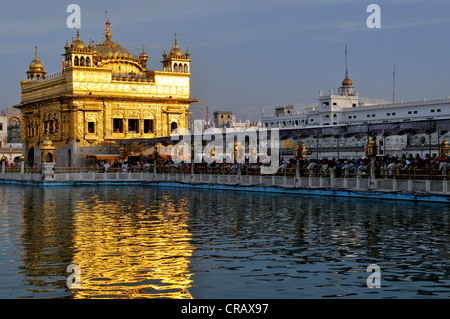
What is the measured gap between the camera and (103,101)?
5275cm

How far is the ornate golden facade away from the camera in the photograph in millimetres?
51781

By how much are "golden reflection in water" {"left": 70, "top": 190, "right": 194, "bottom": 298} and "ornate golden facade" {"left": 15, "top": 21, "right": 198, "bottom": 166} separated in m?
31.4

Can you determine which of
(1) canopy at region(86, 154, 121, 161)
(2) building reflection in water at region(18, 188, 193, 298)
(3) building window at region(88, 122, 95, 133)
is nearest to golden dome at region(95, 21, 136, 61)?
(3) building window at region(88, 122, 95, 133)

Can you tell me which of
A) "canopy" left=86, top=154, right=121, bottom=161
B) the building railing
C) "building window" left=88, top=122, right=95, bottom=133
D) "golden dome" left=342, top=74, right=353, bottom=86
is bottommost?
the building railing

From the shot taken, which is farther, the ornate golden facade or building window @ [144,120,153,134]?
building window @ [144,120,153,134]

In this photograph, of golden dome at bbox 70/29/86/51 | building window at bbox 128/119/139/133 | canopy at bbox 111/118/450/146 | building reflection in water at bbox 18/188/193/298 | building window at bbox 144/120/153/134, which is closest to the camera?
building reflection in water at bbox 18/188/193/298

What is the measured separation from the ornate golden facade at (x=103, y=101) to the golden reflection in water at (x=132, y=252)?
3137cm

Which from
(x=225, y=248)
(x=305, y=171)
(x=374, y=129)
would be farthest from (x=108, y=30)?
(x=225, y=248)

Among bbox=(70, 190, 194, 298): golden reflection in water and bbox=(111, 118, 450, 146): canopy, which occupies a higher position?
bbox=(111, 118, 450, 146): canopy

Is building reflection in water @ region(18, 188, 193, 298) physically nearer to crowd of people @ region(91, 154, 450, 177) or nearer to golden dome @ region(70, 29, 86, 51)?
crowd of people @ region(91, 154, 450, 177)

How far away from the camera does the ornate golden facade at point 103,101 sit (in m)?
51.8

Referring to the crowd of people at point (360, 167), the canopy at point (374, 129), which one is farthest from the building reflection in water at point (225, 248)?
the canopy at point (374, 129)

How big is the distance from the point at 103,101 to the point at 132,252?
41.5m

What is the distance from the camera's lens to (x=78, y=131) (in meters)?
51.8
